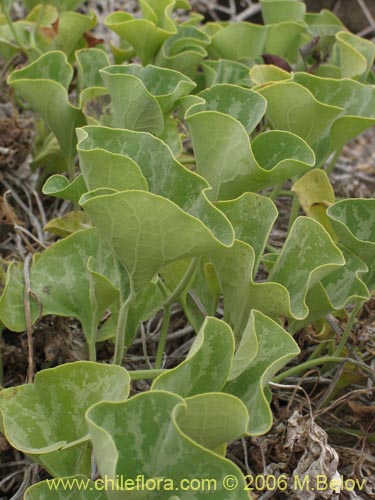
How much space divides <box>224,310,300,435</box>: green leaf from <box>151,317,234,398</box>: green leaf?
0.03 metres

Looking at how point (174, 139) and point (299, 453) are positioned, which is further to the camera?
point (174, 139)

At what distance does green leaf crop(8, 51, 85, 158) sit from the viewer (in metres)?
1.27

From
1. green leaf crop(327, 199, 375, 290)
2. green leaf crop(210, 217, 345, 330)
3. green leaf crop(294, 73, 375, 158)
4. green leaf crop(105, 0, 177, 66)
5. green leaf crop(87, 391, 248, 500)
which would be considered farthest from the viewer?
green leaf crop(105, 0, 177, 66)

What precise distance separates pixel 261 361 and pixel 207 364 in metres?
0.07

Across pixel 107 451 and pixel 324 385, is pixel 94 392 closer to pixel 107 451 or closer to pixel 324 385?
pixel 107 451

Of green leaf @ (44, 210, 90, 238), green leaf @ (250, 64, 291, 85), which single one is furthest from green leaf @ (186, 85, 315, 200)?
green leaf @ (44, 210, 90, 238)

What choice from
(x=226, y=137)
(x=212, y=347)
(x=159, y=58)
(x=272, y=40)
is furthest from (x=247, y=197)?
(x=272, y=40)

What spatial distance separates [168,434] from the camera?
2.40ft

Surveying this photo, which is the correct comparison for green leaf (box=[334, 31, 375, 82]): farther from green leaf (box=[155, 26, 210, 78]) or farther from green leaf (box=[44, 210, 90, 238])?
green leaf (box=[44, 210, 90, 238])

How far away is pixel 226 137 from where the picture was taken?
0.98m

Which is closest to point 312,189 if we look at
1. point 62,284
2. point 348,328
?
point 348,328

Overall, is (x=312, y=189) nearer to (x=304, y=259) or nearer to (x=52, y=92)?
(x=304, y=259)

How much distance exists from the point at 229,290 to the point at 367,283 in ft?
0.84

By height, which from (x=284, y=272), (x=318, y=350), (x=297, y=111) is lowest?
(x=318, y=350)
